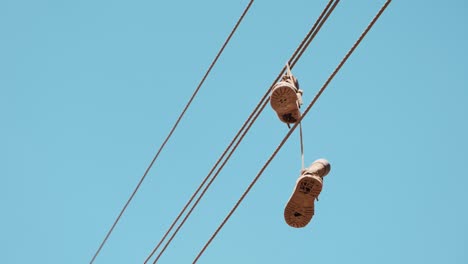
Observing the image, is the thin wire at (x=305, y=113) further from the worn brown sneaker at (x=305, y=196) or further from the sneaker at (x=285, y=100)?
the worn brown sneaker at (x=305, y=196)

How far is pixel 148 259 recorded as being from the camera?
5.87m

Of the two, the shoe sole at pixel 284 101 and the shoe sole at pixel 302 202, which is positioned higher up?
the shoe sole at pixel 284 101

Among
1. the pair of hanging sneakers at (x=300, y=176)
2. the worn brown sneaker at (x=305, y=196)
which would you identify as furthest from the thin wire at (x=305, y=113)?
the worn brown sneaker at (x=305, y=196)

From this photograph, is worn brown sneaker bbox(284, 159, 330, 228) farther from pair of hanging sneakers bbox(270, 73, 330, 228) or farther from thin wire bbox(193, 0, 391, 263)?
thin wire bbox(193, 0, 391, 263)

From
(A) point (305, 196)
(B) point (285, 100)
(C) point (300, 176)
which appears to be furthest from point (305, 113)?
(A) point (305, 196)

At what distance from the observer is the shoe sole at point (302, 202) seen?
5043 millimetres

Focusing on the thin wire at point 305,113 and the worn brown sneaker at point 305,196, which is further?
the worn brown sneaker at point 305,196

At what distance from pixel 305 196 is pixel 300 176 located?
151 mm

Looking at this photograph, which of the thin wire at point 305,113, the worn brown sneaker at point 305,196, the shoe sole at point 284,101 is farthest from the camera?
the worn brown sneaker at point 305,196

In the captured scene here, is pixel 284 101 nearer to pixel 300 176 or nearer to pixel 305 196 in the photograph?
pixel 300 176

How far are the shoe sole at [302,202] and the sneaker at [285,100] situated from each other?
482 mm

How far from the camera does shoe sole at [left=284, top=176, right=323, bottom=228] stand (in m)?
5.04

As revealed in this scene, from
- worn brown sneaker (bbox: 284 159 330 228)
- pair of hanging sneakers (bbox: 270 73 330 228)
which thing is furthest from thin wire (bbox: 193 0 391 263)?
worn brown sneaker (bbox: 284 159 330 228)

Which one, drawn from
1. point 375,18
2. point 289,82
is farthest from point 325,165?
point 375,18
